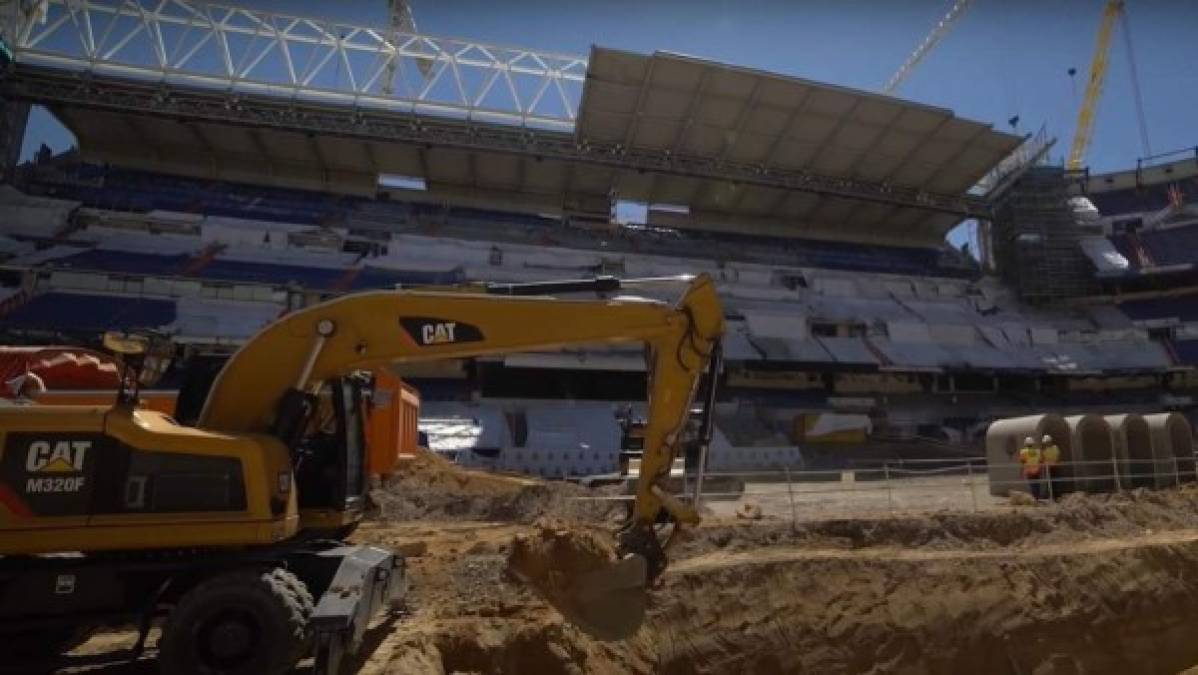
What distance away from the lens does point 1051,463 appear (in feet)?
49.1

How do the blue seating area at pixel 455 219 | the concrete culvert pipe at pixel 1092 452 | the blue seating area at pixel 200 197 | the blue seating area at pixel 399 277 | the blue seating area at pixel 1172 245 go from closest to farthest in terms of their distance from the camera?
the concrete culvert pipe at pixel 1092 452
the blue seating area at pixel 399 277
the blue seating area at pixel 200 197
the blue seating area at pixel 455 219
the blue seating area at pixel 1172 245

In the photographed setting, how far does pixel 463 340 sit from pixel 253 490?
2016mm

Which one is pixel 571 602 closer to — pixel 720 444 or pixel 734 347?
pixel 720 444

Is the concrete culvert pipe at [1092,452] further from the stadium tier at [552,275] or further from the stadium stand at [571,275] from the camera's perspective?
the stadium tier at [552,275]

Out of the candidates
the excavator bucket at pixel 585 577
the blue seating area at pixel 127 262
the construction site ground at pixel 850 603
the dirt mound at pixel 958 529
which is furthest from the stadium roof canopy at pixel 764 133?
the excavator bucket at pixel 585 577

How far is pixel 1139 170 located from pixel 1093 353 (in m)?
17.5

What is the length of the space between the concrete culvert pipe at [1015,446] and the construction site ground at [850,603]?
3.75m

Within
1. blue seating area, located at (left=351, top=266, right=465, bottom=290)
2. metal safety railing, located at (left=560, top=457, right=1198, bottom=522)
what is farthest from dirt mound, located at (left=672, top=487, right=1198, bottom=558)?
blue seating area, located at (left=351, top=266, right=465, bottom=290)

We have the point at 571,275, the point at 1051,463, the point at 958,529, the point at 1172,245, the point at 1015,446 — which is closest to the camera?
the point at 958,529

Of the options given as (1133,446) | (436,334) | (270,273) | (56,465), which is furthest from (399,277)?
(56,465)

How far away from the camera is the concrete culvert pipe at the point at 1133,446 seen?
1661 cm

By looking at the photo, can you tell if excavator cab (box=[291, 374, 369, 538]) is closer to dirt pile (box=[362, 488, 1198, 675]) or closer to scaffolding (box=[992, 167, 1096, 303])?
dirt pile (box=[362, 488, 1198, 675])

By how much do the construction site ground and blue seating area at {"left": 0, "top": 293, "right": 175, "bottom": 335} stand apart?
22.3 meters

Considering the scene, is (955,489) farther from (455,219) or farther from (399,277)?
(455,219)
